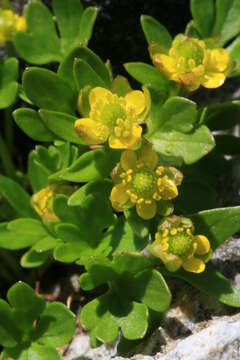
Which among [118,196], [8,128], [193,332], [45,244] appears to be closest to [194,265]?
[193,332]

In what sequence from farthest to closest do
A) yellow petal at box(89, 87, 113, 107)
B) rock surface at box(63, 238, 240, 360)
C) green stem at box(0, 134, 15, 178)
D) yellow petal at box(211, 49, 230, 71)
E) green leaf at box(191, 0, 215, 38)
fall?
green stem at box(0, 134, 15, 178)
green leaf at box(191, 0, 215, 38)
yellow petal at box(211, 49, 230, 71)
yellow petal at box(89, 87, 113, 107)
rock surface at box(63, 238, 240, 360)

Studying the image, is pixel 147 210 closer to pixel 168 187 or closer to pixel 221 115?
pixel 168 187

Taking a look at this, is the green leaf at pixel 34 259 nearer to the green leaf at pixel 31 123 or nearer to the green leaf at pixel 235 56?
the green leaf at pixel 31 123

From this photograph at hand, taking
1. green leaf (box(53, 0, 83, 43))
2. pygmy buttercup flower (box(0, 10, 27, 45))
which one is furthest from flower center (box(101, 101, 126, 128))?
pygmy buttercup flower (box(0, 10, 27, 45))

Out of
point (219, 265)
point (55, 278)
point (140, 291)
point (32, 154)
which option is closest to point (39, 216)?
point (32, 154)

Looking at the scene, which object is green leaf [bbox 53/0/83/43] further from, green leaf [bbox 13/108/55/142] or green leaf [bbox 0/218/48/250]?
green leaf [bbox 0/218/48/250]

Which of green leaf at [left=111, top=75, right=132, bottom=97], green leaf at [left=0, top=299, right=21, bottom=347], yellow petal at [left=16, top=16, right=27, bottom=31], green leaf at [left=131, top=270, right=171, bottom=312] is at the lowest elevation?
green leaf at [left=0, top=299, right=21, bottom=347]
